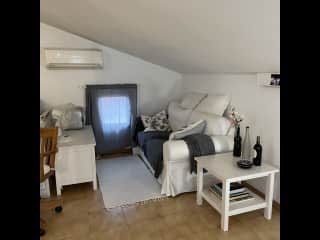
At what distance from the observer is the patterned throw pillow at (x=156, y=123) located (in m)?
3.89

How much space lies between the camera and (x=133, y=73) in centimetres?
434

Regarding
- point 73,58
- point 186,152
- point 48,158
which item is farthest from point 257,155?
point 73,58

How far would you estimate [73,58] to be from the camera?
12.6 feet

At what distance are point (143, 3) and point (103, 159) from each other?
111 inches

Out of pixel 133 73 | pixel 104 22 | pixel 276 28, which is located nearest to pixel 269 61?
pixel 276 28

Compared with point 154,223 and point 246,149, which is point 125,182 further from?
point 246,149

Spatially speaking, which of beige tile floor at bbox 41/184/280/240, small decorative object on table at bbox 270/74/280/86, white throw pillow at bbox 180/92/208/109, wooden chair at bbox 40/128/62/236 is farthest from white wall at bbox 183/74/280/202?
wooden chair at bbox 40/128/62/236

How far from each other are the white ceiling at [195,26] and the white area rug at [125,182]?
1672mm

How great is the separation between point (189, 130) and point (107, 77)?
207cm

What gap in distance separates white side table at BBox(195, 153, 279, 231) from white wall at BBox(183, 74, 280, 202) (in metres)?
0.25

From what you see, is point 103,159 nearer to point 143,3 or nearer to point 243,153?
point 243,153

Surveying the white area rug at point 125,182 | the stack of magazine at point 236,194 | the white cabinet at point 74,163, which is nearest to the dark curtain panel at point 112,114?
the white area rug at point 125,182

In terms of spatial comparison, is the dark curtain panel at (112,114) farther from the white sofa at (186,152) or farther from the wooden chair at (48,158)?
the wooden chair at (48,158)

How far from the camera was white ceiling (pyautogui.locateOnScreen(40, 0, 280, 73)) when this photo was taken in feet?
4.83
